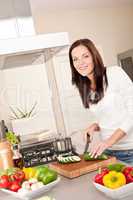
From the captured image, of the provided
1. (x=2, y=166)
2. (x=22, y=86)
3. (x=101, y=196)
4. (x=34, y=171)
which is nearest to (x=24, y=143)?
(x=2, y=166)

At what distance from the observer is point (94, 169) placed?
1.42m

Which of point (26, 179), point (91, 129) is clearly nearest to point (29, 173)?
point (26, 179)

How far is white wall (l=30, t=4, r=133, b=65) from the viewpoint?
11.2ft

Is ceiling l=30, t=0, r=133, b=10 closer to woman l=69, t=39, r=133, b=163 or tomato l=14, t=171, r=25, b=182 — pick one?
woman l=69, t=39, r=133, b=163

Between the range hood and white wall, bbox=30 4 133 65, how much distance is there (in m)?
1.94

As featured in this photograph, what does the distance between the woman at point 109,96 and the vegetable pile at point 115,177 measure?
1.20 feet

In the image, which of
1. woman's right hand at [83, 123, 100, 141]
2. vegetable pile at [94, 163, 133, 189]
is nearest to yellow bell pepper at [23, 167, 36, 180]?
vegetable pile at [94, 163, 133, 189]

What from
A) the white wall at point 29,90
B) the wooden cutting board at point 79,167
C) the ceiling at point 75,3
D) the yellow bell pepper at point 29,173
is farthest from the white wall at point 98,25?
the yellow bell pepper at point 29,173

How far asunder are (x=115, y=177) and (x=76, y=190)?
0.63ft

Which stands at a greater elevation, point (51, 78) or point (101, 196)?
point (51, 78)

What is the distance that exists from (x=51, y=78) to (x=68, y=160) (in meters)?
2.01

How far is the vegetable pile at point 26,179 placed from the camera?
3.95ft

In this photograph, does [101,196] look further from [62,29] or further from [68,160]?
[62,29]

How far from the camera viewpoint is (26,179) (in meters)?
1.30
